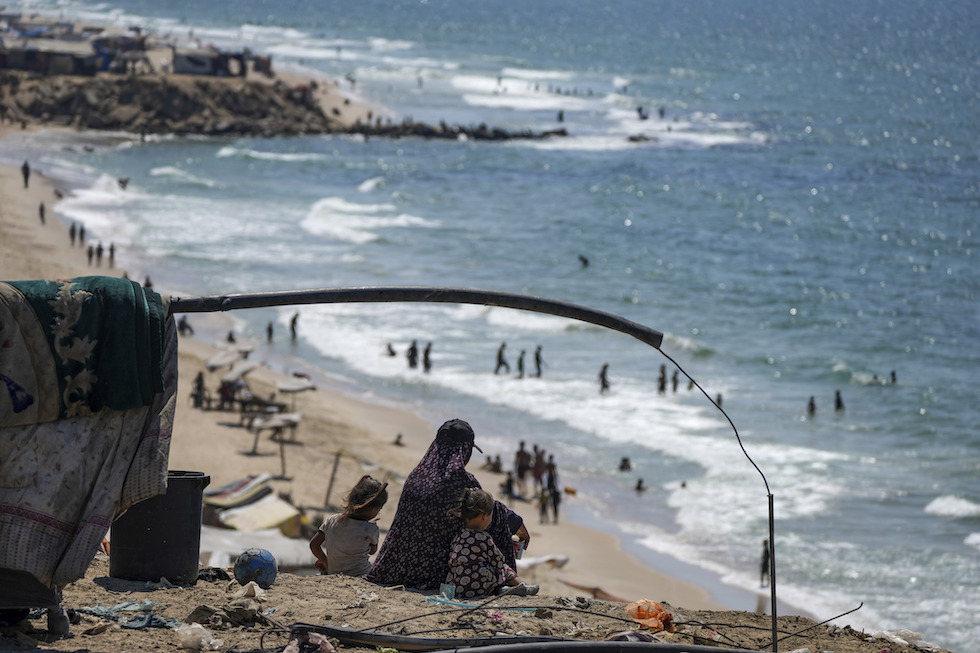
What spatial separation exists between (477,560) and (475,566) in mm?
47

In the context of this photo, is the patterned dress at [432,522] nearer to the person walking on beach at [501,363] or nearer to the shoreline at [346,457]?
the shoreline at [346,457]

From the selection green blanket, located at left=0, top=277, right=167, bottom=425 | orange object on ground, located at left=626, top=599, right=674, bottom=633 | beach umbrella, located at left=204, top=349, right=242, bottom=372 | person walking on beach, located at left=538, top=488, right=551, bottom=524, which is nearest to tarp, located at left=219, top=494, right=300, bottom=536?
person walking on beach, located at left=538, top=488, right=551, bottom=524

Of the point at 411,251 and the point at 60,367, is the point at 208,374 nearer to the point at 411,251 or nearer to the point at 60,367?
the point at 411,251

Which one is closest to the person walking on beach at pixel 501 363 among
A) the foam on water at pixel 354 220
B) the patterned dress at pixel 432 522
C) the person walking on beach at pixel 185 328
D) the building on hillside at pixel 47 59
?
the person walking on beach at pixel 185 328

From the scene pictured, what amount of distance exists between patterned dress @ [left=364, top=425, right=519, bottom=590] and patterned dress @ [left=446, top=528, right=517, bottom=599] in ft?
0.34

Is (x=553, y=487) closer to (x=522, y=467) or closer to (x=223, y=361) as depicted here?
(x=522, y=467)

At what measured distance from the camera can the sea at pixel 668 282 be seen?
2084 cm

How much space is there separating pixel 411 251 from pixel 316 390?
17.6 metres

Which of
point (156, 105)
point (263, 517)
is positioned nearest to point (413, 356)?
point (263, 517)

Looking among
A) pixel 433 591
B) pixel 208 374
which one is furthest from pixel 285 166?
pixel 433 591

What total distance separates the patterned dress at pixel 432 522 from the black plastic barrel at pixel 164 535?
1.21m

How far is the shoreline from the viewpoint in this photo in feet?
57.2

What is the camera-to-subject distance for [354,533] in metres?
7.07

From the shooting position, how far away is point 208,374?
88.0ft
